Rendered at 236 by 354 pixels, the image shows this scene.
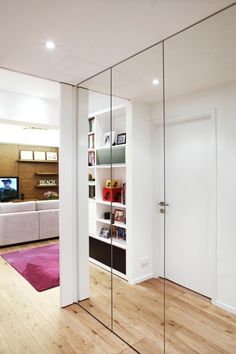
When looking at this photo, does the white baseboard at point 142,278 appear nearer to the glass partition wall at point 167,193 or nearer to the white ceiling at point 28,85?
the glass partition wall at point 167,193

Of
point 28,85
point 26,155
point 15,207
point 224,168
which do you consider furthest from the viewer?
point 26,155

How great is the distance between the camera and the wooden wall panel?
24.1 ft

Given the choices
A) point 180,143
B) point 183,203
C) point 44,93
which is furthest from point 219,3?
point 44,93

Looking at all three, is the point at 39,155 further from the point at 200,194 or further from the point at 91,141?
the point at 200,194

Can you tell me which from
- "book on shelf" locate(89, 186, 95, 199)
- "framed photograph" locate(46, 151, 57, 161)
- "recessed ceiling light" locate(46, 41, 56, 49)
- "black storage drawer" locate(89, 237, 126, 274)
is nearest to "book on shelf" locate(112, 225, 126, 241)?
"black storage drawer" locate(89, 237, 126, 274)

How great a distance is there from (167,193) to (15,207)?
346cm

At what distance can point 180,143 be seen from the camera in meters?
2.35

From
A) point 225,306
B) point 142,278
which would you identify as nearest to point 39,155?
point 142,278

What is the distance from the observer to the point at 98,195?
2818mm

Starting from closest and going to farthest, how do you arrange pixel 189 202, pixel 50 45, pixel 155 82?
pixel 50 45 < pixel 155 82 < pixel 189 202

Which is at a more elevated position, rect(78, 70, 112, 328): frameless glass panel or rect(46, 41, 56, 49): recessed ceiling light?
rect(46, 41, 56, 49): recessed ceiling light

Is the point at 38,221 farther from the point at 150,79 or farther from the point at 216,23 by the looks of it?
the point at 216,23

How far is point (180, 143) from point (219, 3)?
1.16 m

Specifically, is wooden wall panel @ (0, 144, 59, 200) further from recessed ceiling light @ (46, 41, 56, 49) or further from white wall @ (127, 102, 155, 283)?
recessed ceiling light @ (46, 41, 56, 49)
